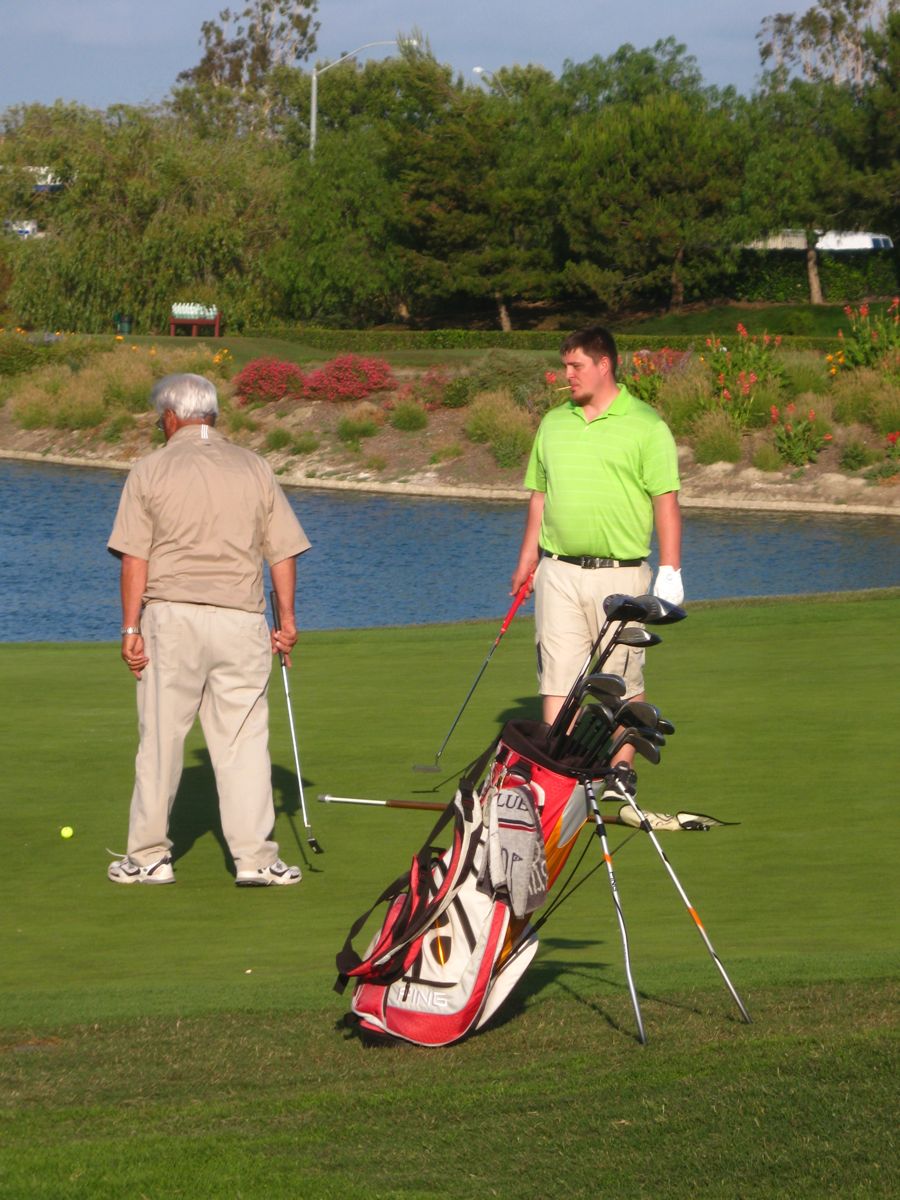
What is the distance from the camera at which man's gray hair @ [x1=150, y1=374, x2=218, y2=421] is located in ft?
19.7

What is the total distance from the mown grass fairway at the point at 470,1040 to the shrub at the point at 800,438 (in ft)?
74.7

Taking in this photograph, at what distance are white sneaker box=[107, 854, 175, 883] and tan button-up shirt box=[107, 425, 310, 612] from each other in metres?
0.90

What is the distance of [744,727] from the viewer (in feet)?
26.6

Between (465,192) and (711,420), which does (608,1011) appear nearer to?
(711,420)

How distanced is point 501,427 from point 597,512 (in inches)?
1097

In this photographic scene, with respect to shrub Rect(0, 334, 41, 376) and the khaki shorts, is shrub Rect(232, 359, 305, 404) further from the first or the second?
the khaki shorts

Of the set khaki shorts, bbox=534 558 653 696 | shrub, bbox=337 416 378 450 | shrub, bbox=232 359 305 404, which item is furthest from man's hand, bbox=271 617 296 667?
shrub, bbox=232 359 305 404

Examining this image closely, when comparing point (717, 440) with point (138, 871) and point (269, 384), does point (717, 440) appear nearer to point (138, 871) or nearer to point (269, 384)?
point (269, 384)

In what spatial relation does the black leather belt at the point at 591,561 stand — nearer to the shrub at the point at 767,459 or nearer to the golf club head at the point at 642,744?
the golf club head at the point at 642,744

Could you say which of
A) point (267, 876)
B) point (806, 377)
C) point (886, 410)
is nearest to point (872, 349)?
point (806, 377)

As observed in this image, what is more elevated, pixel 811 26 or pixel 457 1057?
pixel 811 26

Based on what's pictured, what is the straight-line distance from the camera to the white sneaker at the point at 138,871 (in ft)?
19.3

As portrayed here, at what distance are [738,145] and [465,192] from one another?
380 inches

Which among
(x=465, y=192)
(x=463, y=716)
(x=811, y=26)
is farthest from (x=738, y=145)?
(x=463, y=716)
